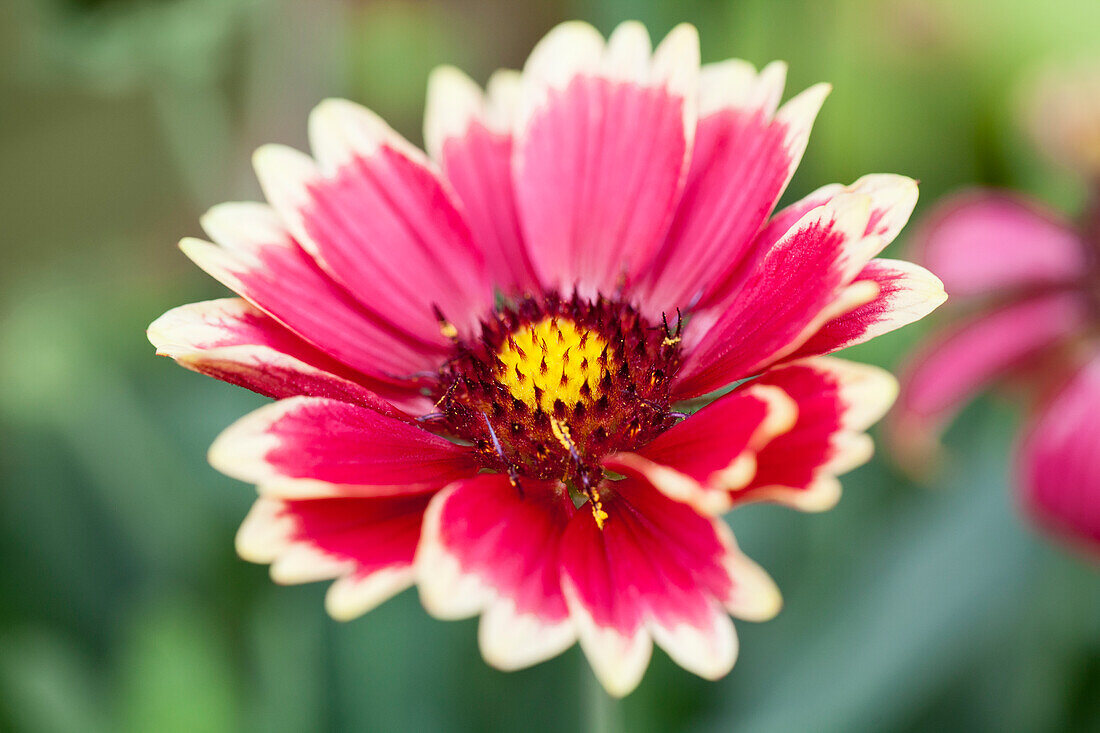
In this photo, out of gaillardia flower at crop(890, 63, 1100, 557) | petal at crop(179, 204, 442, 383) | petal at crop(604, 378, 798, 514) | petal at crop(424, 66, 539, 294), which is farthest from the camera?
gaillardia flower at crop(890, 63, 1100, 557)

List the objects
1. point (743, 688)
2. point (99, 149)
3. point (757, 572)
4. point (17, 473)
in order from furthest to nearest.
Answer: point (99, 149) < point (17, 473) < point (743, 688) < point (757, 572)

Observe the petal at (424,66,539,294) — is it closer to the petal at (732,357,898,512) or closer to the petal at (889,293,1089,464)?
the petal at (732,357,898,512)

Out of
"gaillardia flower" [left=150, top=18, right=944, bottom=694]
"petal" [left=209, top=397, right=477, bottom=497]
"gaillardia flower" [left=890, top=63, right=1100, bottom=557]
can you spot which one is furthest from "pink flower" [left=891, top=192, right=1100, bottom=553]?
"petal" [left=209, top=397, right=477, bottom=497]

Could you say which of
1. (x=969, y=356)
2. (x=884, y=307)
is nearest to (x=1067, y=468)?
(x=969, y=356)

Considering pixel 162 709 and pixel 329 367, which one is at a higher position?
pixel 329 367

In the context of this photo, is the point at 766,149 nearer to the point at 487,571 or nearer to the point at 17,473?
the point at 487,571

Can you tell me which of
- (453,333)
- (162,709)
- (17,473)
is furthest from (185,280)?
(453,333)
